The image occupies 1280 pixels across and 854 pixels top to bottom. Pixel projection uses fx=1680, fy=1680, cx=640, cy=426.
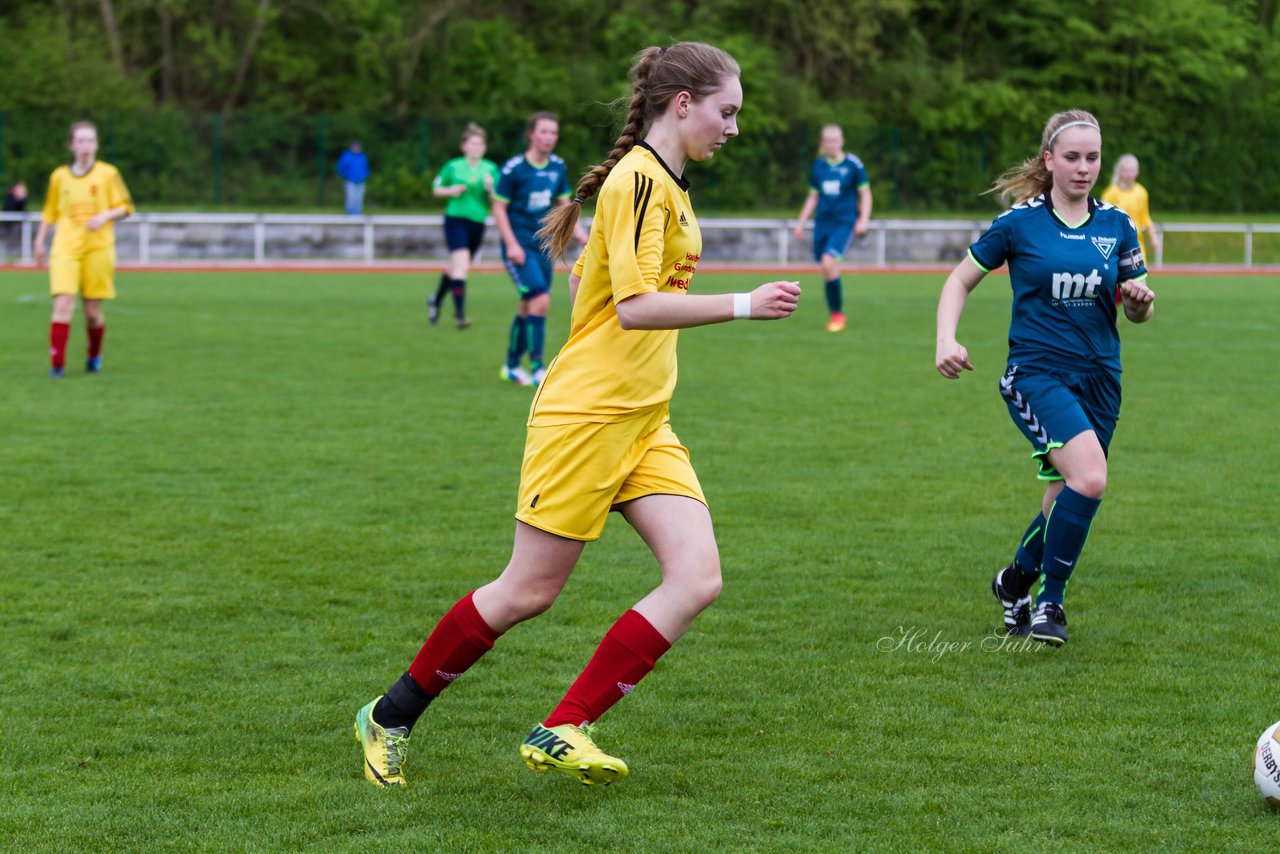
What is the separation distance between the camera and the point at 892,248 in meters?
33.0

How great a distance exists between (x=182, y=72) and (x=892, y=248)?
1999cm

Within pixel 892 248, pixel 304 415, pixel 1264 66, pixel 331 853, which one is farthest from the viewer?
pixel 1264 66

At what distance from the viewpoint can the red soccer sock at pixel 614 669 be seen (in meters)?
4.18

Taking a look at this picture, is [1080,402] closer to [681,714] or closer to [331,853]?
[681,714]

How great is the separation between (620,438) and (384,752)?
1.03m

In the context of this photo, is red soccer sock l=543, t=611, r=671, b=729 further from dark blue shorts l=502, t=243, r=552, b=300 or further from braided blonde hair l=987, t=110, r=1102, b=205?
dark blue shorts l=502, t=243, r=552, b=300

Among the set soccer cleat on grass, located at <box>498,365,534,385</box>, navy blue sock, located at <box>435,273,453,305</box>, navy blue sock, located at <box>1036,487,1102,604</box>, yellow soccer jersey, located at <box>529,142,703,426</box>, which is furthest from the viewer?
navy blue sock, located at <box>435,273,453,305</box>

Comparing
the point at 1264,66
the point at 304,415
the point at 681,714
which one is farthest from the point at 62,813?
the point at 1264,66

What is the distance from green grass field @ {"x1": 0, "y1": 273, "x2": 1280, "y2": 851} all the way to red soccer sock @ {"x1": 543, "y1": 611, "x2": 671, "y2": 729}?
0.75ft

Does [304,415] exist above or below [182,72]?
below

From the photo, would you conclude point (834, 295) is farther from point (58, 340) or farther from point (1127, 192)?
point (58, 340)

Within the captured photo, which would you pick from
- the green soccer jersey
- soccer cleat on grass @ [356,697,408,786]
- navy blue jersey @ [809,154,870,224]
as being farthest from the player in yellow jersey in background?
soccer cleat on grass @ [356,697,408,786]

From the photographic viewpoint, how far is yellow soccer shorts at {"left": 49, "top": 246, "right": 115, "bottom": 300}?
12.9 metres

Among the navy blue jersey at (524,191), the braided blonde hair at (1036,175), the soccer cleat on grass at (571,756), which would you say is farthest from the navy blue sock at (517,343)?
the soccer cleat on grass at (571,756)
